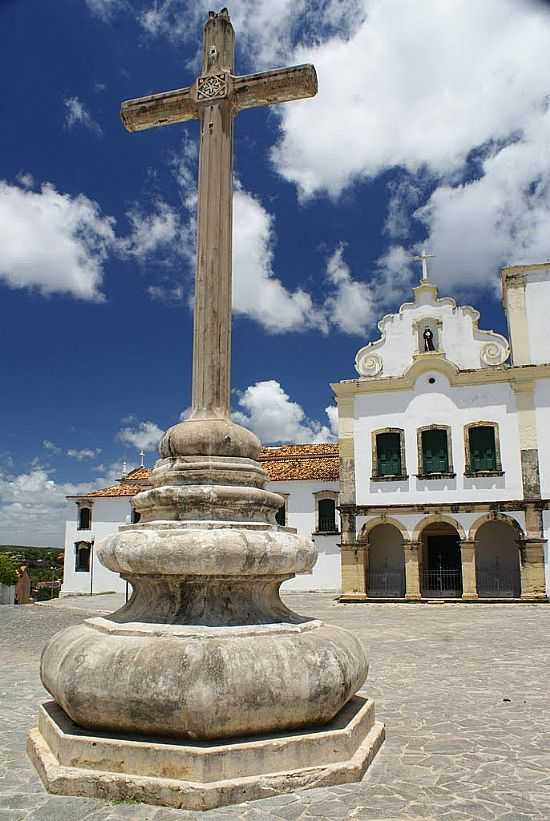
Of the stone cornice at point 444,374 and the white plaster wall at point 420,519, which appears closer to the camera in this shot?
the white plaster wall at point 420,519

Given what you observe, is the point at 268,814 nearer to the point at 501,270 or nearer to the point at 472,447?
the point at 472,447

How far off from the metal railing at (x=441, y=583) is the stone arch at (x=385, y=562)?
31.4 inches

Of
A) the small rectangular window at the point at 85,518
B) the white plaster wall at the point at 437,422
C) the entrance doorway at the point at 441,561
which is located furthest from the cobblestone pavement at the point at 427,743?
the small rectangular window at the point at 85,518

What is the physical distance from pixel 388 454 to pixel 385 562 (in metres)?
4.08

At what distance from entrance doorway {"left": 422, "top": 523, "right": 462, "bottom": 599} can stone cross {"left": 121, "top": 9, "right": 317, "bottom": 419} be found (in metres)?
19.4

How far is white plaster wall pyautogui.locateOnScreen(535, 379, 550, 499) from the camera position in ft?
68.0

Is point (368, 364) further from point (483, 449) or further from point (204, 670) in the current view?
point (204, 670)

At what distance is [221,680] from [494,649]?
7.66m

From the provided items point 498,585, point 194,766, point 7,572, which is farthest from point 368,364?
point 194,766

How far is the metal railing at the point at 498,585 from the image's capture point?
70.5ft

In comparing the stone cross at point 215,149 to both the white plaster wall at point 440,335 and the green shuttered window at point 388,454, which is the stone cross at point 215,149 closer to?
the green shuttered window at point 388,454

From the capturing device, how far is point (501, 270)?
2277 cm

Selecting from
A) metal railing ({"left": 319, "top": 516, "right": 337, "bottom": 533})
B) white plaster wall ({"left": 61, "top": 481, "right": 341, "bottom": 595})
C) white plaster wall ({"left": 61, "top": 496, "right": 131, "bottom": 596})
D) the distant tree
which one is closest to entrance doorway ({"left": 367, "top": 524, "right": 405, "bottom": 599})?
white plaster wall ({"left": 61, "top": 481, "right": 341, "bottom": 595})

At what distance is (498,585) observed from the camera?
72.1 feet
